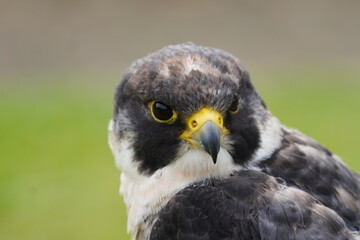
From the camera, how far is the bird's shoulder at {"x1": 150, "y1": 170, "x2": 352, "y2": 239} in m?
3.47

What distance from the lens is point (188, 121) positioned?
150 inches

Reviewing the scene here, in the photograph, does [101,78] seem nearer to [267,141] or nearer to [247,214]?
[267,141]

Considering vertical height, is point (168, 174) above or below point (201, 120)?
below

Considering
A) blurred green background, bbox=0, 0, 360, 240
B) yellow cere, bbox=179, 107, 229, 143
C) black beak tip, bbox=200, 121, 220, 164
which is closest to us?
black beak tip, bbox=200, 121, 220, 164

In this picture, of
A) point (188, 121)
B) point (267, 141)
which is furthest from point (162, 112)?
point (267, 141)

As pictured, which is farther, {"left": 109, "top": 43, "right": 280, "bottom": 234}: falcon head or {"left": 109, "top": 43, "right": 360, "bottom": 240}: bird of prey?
{"left": 109, "top": 43, "right": 280, "bottom": 234}: falcon head

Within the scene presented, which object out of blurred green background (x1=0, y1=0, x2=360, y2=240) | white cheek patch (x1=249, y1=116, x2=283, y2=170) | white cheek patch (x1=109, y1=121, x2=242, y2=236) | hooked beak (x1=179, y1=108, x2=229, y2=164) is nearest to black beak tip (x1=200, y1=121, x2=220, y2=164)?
hooked beak (x1=179, y1=108, x2=229, y2=164)

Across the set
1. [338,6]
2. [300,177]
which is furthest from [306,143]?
[338,6]

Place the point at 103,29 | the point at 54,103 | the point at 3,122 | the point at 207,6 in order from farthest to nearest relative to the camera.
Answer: the point at 207,6 < the point at 103,29 < the point at 54,103 < the point at 3,122

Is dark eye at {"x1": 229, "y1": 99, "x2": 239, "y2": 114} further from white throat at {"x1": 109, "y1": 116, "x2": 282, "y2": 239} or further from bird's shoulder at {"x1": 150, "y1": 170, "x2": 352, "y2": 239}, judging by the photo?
bird's shoulder at {"x1": 150, "y1": 170, "x2": 352, "y2": 239}

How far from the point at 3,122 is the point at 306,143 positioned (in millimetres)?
7382

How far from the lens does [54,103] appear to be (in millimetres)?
11586

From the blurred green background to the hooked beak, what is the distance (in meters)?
3.79

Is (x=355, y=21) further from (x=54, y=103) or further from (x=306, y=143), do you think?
(x=306, y=143)
